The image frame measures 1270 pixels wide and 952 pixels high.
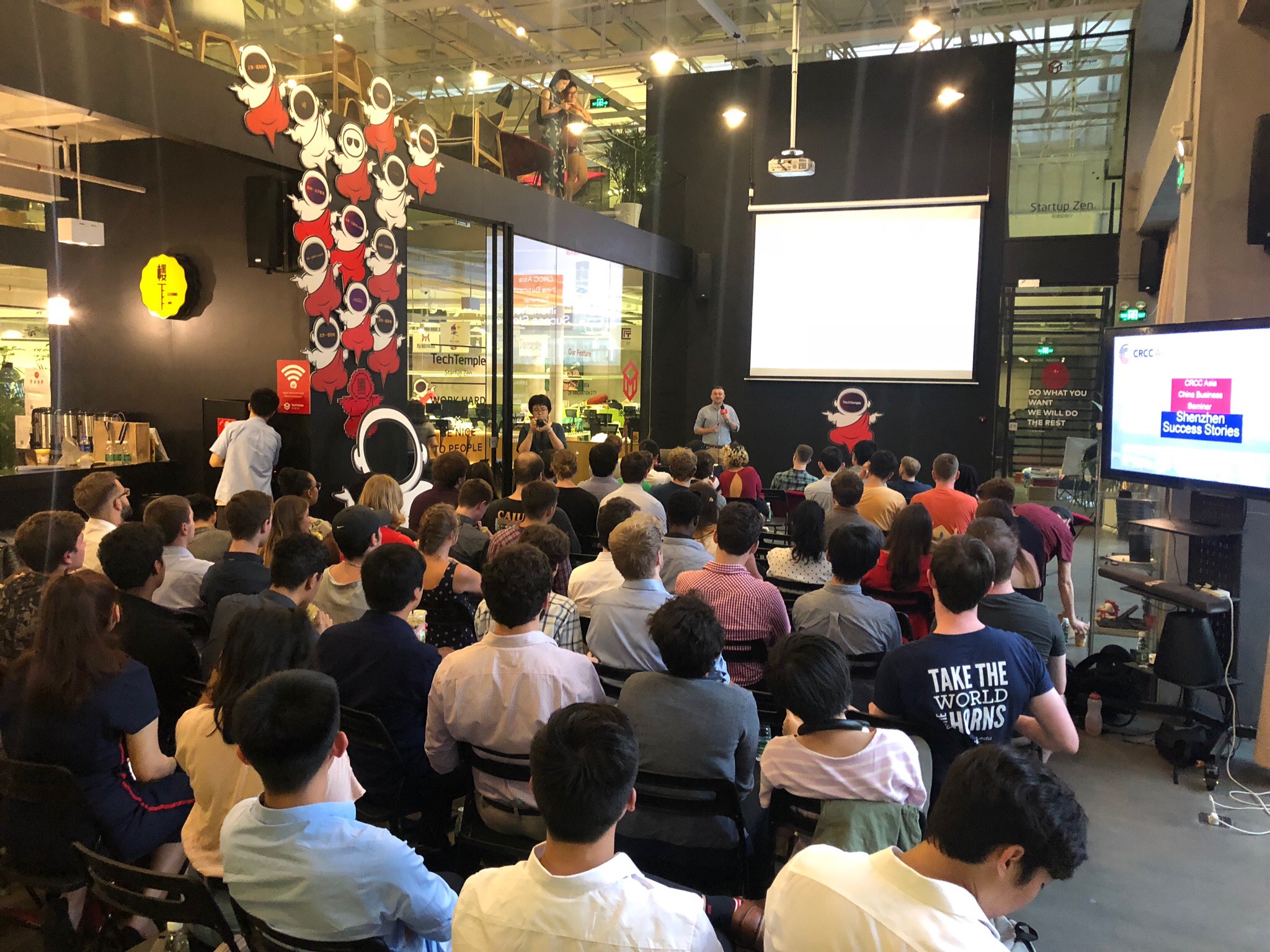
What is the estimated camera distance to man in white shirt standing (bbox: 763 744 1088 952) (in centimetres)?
133

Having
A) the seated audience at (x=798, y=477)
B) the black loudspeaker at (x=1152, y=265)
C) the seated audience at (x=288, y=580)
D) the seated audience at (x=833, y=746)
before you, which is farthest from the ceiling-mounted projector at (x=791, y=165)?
the seated audience at (x=833, y=746)

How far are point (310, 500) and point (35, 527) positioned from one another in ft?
5.58

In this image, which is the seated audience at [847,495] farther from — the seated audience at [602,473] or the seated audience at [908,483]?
the seated audience at [602,473]

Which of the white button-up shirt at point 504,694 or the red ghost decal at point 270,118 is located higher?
the red ghost decal at point 270,118

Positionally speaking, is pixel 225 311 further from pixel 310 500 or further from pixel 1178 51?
pixel 1178 51

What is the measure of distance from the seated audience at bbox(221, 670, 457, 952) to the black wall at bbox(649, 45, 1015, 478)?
10613 mm

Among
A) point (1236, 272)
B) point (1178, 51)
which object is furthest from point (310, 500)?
point (1178, 51)

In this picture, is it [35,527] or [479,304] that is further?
[479,304]

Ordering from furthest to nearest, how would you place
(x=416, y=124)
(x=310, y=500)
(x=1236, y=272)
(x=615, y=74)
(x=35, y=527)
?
(x=615, y=74)
(x=416, y=124)
(x=310, y=500)
(x=1236, y=272)
(x=35, y=527)

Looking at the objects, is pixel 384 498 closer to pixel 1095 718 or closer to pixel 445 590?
pixel 445 590

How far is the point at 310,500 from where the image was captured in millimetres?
4965

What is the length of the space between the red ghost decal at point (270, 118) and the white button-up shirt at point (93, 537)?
3042mm

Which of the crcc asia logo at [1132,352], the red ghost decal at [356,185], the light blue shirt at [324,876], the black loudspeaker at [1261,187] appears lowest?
the light blue shirt at [324,876]

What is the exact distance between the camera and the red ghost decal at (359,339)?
6.93 m
